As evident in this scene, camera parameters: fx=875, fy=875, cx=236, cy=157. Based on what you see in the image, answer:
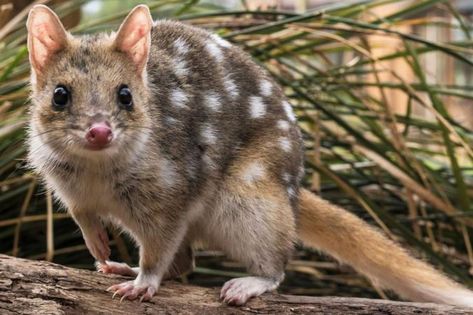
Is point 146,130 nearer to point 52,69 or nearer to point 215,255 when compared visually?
point 52,69

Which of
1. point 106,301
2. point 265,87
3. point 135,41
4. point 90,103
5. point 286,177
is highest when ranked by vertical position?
point 135,41

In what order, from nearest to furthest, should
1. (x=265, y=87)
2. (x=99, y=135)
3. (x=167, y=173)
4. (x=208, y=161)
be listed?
(x=99, y=135) < (x=167, y=173) < (x=208, y=161) < (x=265, y=87)

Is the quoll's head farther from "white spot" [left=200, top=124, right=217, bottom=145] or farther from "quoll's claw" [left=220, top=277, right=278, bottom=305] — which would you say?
"quoll's claw" [left=220, top=277, right=278, bottom=305]

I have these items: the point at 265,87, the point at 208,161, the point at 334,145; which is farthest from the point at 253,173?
the point at 334,145

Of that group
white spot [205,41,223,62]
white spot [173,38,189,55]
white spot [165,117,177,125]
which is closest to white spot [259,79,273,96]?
white spot [205,41,223,62]

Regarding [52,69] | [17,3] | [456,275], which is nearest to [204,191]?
[52,69]

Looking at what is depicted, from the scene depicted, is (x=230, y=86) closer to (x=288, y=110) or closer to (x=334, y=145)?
(x=288, y=110)

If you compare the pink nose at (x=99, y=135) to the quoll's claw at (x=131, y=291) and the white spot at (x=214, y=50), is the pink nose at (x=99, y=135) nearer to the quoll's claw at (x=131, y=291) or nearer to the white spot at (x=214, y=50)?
the quoll's claw at (x=131, y=291)
